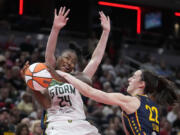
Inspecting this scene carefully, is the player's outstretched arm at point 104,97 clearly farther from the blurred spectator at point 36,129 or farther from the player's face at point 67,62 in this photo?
the blurred spectator at point 36,129

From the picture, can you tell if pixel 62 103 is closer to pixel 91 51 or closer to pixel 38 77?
pixel 38 77

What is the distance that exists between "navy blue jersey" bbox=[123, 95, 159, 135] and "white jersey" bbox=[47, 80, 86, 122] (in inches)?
21.3

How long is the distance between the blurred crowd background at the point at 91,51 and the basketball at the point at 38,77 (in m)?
1.46

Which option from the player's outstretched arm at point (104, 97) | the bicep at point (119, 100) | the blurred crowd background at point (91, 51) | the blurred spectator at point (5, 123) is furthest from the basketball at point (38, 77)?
the blurred spectator at point (5, 123)

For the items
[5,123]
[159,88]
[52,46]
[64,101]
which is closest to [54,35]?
[52,46]

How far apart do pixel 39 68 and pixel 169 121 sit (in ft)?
22.6

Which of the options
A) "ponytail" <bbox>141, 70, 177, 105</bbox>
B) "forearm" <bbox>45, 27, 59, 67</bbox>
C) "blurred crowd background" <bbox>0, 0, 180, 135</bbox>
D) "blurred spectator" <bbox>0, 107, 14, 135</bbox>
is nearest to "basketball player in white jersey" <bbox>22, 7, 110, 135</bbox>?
"forearm" <bbox>45, 27, 59, 67</bbox>

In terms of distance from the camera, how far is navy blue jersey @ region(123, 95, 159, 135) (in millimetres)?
3604

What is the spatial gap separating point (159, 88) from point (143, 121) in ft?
1.76

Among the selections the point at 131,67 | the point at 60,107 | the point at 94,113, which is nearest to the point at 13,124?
the point at 94,113

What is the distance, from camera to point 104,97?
3.49 meters

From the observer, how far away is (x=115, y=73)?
40.5 ft

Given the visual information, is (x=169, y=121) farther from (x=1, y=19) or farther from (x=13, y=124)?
(x=1, y=19)

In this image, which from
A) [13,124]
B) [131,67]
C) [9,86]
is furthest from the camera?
[131,67]
